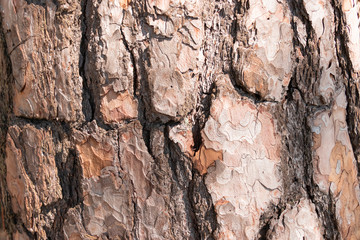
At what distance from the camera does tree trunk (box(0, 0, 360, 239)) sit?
2.99 feet

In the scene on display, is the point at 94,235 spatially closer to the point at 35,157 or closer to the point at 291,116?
the point at 35,157

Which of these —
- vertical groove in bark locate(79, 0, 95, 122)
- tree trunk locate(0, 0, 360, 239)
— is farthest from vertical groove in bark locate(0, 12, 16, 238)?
vertical groove in bark locate(79, 0, 95, 122)

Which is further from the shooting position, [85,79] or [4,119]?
[4,119]

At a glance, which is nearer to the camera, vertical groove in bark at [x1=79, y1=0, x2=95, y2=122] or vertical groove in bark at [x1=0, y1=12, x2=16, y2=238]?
vertical groove in bark at [x1=79, y1=0, x2=95, y2=122]

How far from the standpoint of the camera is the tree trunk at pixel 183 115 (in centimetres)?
91

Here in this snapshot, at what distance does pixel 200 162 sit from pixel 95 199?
0.90ft

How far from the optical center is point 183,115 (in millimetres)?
926

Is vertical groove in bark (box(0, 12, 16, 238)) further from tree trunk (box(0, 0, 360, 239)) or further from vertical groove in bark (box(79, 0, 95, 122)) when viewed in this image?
vertical groove in bark (box(79, 0, 95, 122))

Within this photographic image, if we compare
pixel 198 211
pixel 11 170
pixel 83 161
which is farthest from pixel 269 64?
pixel 11 170

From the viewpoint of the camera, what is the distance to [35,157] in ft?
3.32

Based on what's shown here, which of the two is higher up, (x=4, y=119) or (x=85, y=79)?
(x=85, y=79)

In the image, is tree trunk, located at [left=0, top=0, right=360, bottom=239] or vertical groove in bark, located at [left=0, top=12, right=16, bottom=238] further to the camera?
vertical groove in bark, located at [left=0, top=12, right=16, bottom=238]

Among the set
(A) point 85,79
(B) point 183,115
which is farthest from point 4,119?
(B) point 183,115

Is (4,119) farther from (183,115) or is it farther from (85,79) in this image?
(183,115)
